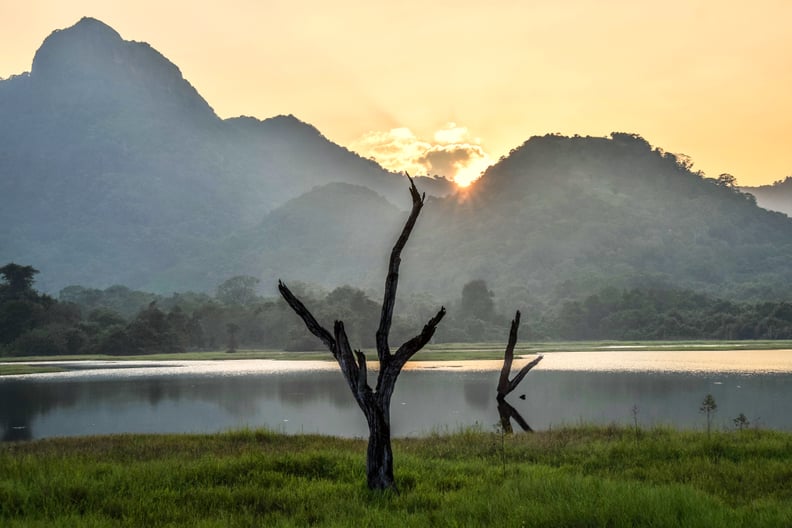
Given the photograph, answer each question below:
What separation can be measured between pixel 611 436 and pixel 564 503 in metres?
13.4

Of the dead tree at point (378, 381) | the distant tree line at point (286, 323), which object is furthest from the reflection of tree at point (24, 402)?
the distant tree line at point (286, 323)

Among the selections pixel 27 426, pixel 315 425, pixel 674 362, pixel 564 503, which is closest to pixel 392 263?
pixel 564 503

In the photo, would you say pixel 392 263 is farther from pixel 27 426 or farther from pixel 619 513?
pixel 27 426

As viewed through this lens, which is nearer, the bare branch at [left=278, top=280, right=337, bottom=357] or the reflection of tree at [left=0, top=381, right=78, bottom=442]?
the bare branch at [left=278, top=280, right=337, bottom=357]

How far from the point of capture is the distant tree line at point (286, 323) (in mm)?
132500

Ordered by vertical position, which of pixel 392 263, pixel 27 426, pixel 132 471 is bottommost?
pixel 27 426

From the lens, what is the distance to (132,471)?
15.7 m

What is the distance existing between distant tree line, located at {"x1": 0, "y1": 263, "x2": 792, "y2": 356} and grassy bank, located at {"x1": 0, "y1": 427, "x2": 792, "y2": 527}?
402ft

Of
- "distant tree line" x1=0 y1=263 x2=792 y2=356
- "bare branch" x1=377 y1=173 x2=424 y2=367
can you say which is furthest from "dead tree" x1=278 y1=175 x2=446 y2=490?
"distant tree line" x1=0 y1=263 x2=792 y2=356

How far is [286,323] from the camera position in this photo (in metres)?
168

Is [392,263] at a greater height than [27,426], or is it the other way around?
[392,263]

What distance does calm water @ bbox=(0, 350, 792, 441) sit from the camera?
41.2m

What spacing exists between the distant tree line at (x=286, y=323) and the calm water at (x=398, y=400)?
5458 cm

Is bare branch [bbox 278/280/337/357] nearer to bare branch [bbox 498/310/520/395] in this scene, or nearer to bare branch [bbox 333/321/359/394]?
bare branch [bbox 333/321/359/394]
